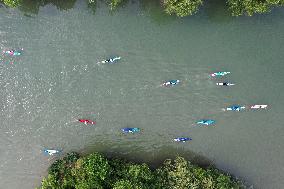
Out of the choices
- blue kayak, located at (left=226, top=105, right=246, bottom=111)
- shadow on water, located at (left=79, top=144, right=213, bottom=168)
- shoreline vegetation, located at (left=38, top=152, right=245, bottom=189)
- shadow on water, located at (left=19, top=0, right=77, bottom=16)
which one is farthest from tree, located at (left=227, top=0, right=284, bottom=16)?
shadow on water, located at (left=19, top=0, right=77, bottom=16)

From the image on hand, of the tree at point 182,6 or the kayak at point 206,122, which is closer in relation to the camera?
the tree at point 182,6

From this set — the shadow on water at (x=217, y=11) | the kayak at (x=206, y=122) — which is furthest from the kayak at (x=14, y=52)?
the kayak at (x=206, y=122)

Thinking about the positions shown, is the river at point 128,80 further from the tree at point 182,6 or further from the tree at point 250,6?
the tree at point 182,6

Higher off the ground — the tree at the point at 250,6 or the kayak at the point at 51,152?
the tree at the point at 250,6

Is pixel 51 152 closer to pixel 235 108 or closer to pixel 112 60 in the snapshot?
pixel 112 60

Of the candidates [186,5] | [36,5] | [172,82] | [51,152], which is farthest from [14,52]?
[186,5]

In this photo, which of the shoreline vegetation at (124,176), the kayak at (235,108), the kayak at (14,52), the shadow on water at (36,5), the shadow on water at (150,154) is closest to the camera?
the shoreline vegetation at (124,176)

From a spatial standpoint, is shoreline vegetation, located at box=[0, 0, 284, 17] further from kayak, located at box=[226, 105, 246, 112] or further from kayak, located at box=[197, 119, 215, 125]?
kayak, located at box=[197, 119, 215, 125]
